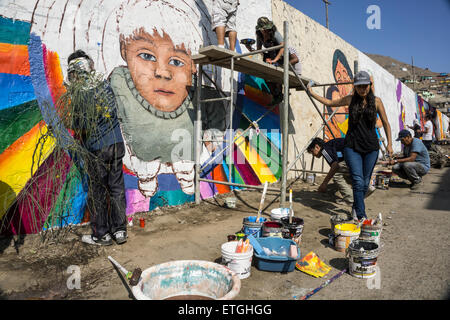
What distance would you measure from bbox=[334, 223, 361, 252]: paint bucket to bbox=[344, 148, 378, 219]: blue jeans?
51 cm

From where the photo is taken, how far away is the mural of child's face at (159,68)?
4105 millimetres

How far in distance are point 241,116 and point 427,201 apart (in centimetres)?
368

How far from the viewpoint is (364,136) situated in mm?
3604

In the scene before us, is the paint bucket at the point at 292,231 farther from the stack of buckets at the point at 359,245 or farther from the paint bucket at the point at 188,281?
the paint bucket at the point at 188,281

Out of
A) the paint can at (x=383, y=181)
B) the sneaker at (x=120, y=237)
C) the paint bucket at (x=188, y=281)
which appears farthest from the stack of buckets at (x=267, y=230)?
the paint can at (x=383, y=181)

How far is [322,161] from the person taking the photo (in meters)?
8.11

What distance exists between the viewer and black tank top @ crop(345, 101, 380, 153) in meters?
3.60

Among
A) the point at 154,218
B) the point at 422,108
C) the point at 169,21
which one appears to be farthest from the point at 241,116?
the point at 422,108

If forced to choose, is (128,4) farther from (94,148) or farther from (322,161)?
(322,161)

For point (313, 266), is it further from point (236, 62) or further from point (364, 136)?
point (236, 62)

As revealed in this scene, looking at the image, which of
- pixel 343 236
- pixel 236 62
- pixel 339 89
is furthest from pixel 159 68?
pixel 339 89

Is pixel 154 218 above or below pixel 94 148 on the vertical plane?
below

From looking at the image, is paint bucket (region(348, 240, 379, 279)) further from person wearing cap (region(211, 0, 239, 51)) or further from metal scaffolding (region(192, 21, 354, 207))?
person wearing cap (region(211, 0, 239, 51))

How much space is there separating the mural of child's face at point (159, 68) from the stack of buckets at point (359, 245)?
2.87 m
